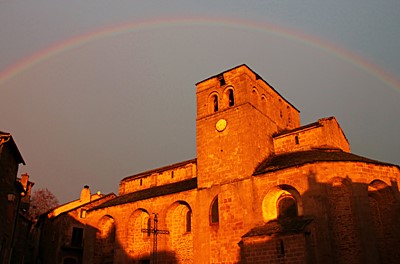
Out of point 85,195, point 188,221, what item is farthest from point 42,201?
point 188,221

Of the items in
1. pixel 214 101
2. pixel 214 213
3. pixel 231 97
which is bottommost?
pixel 214 213

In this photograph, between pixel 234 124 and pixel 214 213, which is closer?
pixel 214 213

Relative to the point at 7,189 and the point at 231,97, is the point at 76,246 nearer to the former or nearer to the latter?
the point at 7,189

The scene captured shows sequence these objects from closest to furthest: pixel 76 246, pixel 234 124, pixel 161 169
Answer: pixel 234 124 < pixel 76 246 < pixel 161 169

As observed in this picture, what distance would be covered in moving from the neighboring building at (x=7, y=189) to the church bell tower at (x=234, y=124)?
37.8ft

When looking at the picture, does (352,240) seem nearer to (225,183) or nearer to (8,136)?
(225,183)

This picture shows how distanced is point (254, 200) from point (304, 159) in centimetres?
377

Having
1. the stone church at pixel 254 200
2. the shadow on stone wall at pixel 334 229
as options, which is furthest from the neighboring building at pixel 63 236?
the shadow on stone wall at pixel 334 229

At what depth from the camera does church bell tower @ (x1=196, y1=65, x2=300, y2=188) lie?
23906 millimetres

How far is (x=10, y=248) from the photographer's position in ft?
74.5

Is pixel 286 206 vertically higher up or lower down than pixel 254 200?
lower down

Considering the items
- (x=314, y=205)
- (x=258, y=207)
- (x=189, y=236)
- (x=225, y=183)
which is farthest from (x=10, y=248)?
(x=314, y=205)

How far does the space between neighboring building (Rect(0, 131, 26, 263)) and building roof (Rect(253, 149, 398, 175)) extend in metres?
14.1

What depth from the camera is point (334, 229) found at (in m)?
19.3
